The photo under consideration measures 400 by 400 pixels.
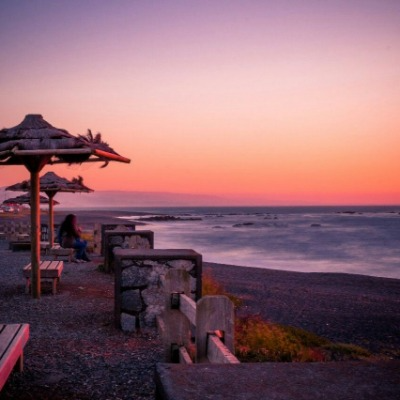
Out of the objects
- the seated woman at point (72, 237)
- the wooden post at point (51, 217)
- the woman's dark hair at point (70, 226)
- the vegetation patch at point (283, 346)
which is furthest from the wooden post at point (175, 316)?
the wooden post at point (51, 217)

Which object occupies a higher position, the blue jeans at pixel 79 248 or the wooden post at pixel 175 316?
the wooden post at pixel 175 316

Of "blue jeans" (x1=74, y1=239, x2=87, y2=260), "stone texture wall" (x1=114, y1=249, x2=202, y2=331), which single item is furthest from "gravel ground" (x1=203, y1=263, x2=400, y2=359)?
"blue jeans" (x1=74, y1=239, x2=87, y2=260)

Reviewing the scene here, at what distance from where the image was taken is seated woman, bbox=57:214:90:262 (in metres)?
13.9

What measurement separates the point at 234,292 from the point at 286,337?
4890mm

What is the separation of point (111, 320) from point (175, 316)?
3.19 m

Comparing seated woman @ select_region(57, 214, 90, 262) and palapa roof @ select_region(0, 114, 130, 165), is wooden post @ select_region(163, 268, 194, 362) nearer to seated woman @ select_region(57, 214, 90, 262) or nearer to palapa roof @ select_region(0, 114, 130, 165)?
palapa roof @ select_region(0, 114, 130, 165)

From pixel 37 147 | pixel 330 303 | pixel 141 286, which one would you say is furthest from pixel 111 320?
pixel 330 303

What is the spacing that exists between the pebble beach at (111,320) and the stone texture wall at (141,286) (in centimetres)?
25

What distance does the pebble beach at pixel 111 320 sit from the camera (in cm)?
A: 469

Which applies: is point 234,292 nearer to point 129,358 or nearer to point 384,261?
point 129,358

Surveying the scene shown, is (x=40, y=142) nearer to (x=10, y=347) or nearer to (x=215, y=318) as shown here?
(x=10, y=347)

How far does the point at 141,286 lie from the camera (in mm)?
6777

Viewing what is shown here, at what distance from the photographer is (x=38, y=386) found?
4.55 meters

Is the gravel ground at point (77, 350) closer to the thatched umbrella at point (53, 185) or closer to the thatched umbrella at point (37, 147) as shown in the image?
the thatched umbrella at point (37, 147)
